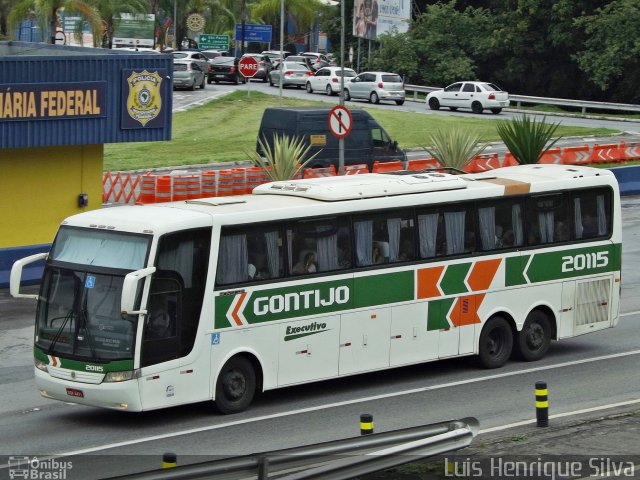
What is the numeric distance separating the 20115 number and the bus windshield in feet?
25.2

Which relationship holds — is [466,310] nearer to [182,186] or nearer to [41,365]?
[41,365]

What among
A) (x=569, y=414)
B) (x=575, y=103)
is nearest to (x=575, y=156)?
(x=575, y=103)

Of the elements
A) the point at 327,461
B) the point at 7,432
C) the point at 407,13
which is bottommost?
the point at 7,432

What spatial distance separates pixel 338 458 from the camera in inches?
416

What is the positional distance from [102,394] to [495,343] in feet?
22.3

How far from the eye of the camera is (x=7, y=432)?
15.0 meters

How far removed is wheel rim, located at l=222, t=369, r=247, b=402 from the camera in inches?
629

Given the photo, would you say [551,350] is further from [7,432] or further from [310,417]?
[7,432]

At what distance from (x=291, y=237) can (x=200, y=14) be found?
294 ft

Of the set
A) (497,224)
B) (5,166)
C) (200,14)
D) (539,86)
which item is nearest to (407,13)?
(539,86)

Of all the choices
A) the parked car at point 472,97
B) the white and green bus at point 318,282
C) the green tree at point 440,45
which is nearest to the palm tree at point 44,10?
the parked car at point 472,97

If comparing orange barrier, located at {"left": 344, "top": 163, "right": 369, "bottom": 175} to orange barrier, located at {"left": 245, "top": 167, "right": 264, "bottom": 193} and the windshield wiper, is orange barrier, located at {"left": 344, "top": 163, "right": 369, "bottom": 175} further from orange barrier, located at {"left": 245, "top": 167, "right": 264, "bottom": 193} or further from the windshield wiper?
the windshield wiper

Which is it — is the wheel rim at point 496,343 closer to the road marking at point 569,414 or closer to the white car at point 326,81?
the road marking at point 569,414

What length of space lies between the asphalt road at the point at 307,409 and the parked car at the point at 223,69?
53719 millimetres
